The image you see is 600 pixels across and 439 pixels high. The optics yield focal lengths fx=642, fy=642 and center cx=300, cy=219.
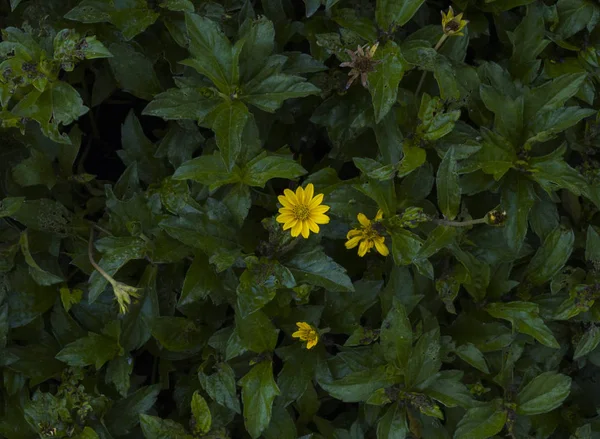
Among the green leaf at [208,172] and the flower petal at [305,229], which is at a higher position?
the green leaf at [208,172]

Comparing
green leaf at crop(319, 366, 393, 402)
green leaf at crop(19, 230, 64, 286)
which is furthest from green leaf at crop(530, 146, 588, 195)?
green leaf at crop(19, 230, 64, 286)

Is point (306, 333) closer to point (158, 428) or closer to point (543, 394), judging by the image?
point (158, 428)

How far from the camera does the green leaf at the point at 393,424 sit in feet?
5.94

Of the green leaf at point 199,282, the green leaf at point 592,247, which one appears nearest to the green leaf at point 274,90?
the green leaf at point 199,282

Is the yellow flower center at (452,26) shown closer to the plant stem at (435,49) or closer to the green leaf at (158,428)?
the plant stem at (435,49)

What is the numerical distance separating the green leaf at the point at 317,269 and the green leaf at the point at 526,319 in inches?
21.2

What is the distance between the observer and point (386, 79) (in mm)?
1723

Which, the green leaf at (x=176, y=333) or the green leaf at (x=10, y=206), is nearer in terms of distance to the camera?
the green leaf at (x=10, y=206)

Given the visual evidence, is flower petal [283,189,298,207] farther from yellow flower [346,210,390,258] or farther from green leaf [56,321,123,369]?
green leaf [56,321,123,369]

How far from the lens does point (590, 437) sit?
206 centimetres

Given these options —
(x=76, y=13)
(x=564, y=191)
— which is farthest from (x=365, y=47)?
(x=564, y=191)

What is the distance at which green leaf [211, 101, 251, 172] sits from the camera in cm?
163

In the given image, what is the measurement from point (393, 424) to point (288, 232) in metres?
0.63

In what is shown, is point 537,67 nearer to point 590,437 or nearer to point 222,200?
point 222,200
